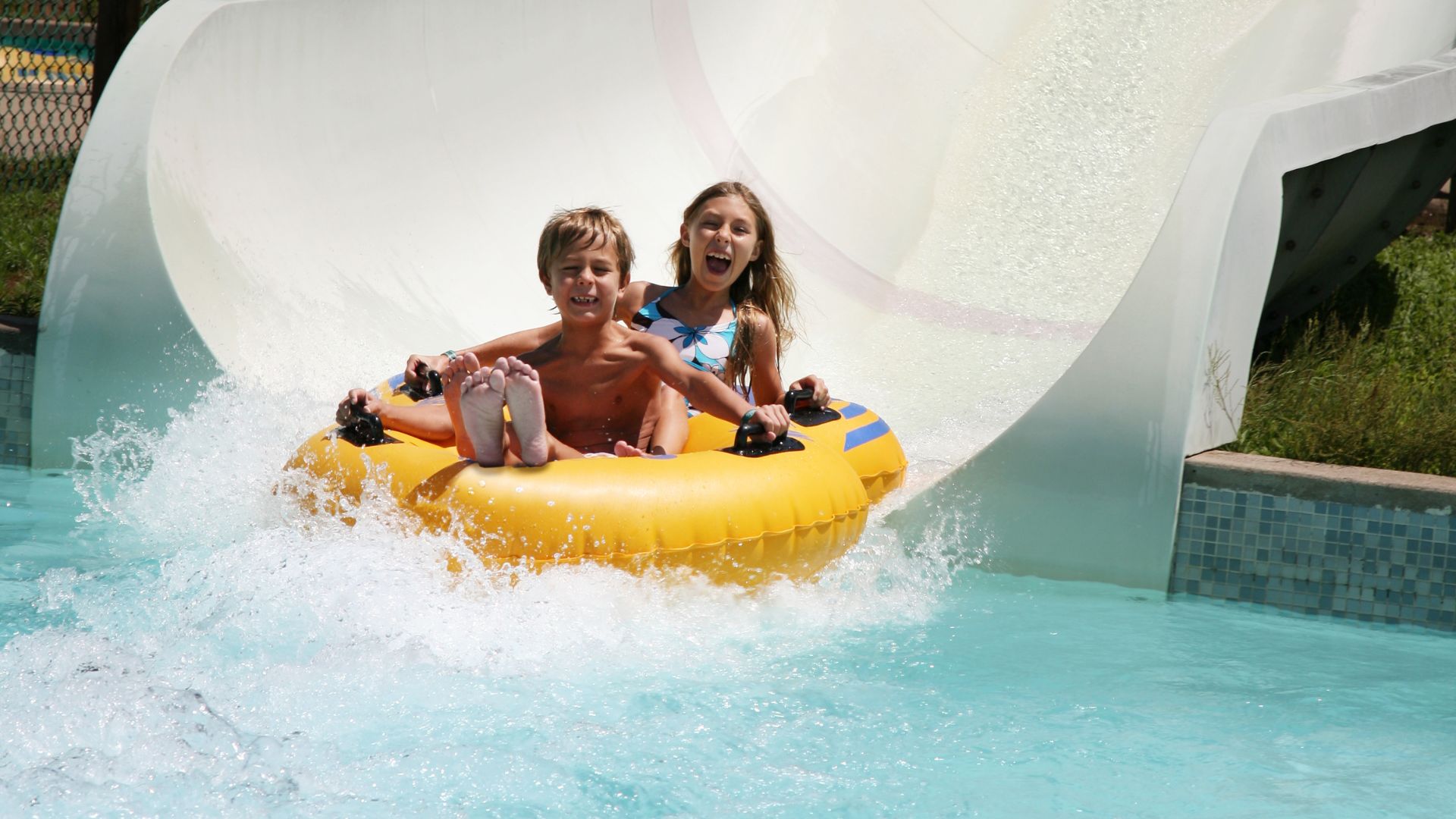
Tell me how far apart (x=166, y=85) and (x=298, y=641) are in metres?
2.51

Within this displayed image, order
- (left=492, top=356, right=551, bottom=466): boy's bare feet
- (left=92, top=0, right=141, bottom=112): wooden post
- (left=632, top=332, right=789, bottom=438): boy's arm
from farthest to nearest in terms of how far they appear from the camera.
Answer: (left=92, top=0, right=141, bottom=112): wooden post, (left=632, top=332, right=789, bottom=438): boy's arm, (left=492, top=356, right=551, bottom=466): boy's bare feet

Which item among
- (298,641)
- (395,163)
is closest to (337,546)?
(298,641)

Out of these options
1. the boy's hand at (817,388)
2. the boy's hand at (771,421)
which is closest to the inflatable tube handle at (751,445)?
the boy's hand at (771,421)

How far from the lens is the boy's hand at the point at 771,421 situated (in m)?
3.10

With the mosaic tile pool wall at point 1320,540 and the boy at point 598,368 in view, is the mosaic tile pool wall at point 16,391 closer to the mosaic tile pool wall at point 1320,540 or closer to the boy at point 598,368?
the boy at point 598,368

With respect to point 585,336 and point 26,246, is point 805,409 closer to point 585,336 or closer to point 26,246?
point 585,336

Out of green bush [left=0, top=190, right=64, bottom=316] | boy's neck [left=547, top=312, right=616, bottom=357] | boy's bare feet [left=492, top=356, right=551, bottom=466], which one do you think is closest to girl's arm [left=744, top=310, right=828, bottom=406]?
boy's neck [left=547, top=312, right=616, bottom=357]

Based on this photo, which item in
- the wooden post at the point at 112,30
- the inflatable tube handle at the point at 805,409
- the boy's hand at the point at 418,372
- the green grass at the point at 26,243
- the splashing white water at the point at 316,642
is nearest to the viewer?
the splashing white water at the point at 316,642

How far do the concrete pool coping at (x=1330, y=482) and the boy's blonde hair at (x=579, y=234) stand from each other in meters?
1.54

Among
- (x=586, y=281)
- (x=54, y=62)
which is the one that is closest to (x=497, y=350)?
(x=586, y=281)

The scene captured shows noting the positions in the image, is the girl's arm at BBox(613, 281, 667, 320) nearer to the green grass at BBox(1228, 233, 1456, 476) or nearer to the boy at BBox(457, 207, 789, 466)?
the boy at BBox(457, 207, 789, 466)

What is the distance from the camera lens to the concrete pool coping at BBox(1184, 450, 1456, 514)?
11.1ft

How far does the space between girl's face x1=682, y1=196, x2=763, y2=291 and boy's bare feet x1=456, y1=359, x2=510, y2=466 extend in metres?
1.16

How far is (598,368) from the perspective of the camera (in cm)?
325
